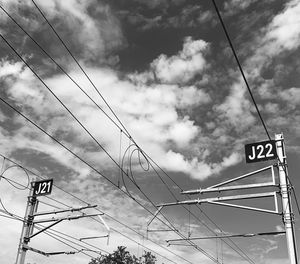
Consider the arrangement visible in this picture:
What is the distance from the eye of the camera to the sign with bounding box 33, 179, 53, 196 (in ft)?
61.2

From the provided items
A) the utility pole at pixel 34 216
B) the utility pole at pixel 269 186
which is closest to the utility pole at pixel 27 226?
the utility pole at pixel 34 216

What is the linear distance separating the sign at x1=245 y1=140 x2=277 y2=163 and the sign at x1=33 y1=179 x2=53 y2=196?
10.0 metres

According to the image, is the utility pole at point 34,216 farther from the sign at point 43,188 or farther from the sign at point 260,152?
the sign at point 260,152

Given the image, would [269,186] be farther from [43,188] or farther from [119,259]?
[119,259]

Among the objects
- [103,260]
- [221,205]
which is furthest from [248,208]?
[103,260]

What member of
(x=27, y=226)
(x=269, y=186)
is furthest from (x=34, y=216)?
(x=269, y=186)

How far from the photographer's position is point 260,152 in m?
12.9

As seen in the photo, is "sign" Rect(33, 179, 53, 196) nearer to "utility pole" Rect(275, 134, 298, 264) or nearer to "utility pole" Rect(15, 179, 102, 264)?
"utility pole" Rect(15, 179, 102, 264)

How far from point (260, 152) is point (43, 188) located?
35.3 ft

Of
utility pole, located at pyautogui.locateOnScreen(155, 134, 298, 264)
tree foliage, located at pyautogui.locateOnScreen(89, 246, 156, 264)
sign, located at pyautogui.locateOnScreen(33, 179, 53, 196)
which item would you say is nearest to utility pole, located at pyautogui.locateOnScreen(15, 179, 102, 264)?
sign, located at pyautogui.locateOnScreen(33, 179, 53, 196)

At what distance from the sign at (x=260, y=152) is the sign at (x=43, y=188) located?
10031 millimetres

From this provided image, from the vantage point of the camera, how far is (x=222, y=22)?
214 inches

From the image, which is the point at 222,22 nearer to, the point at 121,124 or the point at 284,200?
the point at 121,124

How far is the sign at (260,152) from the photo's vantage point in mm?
12805
